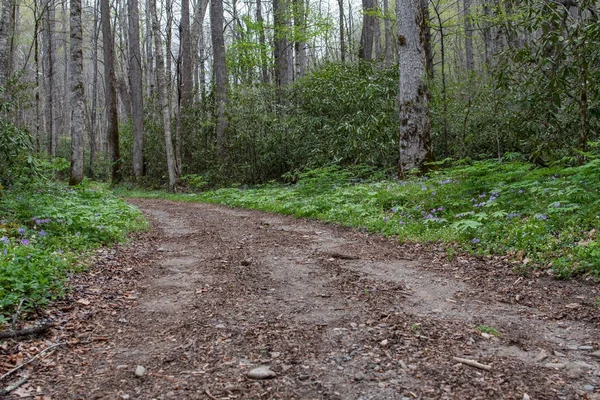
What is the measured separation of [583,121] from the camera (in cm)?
650

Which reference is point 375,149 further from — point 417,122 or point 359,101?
point 417,122

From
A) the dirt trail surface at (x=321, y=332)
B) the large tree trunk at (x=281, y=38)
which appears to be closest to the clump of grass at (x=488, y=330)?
the dirt trail surface at (x=321, y=332)

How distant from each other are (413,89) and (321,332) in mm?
7848

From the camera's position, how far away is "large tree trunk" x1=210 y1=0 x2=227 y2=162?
16672 millimetres

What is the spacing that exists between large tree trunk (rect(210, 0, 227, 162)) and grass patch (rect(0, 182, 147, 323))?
794cm

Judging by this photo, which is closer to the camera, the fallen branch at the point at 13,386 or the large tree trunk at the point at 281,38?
the fallen branch at the point at 13,386

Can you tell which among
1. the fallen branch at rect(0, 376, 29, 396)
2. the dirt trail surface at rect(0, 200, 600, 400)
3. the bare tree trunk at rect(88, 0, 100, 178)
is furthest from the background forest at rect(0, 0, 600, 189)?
the fallen branch at rect(0, 376, 29, 396)

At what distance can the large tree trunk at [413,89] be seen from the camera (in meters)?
9.37

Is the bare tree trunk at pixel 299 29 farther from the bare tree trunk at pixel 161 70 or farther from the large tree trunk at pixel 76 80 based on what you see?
the large tree trunk at pixel 76 80

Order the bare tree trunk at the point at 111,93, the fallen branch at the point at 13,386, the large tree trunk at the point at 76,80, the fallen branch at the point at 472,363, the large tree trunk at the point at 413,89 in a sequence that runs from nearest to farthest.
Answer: the fallen branch at the point at 13,386, the fallen branch at the point at 472,363, the large tree trunk at the point at 413,89, the large tree trunk at the point at 76,80, the bare tree trunk at the point at 111,93

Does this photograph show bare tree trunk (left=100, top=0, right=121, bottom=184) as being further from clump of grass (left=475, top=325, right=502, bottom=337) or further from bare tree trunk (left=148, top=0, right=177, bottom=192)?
clump of grass (left=475, top=325, right=502, bottom=337)

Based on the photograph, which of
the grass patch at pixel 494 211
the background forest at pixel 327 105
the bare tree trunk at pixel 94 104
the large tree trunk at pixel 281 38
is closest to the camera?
the grass patch at pixel 494 211

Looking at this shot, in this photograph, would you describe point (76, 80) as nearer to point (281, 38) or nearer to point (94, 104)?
point (281, 38)

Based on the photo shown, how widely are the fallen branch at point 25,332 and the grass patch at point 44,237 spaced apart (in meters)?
0.16
